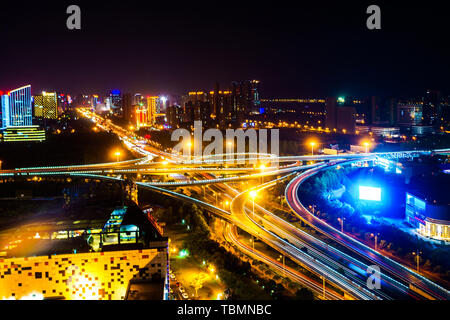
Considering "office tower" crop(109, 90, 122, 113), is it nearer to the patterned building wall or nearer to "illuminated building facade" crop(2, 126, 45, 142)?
"illuminated building facade" crop(2, 126, 45, 142)

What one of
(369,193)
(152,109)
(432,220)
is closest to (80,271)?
(432,220)

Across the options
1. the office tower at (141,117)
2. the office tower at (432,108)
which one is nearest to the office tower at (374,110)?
the office tower at (432,108)

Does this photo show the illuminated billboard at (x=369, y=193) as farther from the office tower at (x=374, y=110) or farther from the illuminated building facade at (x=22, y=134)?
the office tower at (x=374, y=110)

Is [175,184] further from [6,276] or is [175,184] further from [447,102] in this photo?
[447,102]

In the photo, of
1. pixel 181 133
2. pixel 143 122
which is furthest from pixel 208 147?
pixel 143 122

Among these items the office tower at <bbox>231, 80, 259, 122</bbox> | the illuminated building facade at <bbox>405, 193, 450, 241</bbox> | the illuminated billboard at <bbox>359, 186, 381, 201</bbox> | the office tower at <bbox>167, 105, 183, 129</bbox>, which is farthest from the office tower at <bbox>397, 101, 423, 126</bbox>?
the illuminated building facade at <bbox>405, 193, 450, 241</bbox>

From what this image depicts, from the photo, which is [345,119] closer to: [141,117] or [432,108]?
[432,108]
